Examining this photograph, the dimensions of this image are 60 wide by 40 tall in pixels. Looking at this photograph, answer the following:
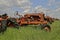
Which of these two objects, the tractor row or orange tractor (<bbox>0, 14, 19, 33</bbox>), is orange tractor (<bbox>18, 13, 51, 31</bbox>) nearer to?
the tractor row

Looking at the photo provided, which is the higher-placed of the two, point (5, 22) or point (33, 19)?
point (5, 22)

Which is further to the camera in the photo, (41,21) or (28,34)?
(41,21)

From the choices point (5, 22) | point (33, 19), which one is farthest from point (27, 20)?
point (5, 22)

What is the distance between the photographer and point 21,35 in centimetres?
1392

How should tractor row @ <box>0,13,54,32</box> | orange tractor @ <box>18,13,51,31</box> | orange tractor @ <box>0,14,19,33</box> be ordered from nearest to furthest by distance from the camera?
orange tractor @ <box>0,14,19,33</box> → tractor row @ <box>0,13,54,32</box> → orange tractor @ <box>18,13,51,31</box>

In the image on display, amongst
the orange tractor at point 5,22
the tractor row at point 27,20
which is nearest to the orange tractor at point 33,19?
the tractor row at point 27,20

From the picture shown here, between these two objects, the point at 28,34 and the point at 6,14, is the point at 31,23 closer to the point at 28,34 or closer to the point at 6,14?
the point at 6,14

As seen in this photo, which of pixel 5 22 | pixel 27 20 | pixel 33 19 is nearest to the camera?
pixel 5 22

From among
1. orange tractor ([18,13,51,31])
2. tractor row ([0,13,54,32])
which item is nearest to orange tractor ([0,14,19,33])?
tractor row ([0,13,54,32])

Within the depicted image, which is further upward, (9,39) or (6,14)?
(6,14)

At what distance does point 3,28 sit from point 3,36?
4.56ft

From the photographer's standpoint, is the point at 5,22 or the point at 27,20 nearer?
the point at 5,22

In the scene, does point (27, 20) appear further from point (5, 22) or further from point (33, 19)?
point (5, 22)

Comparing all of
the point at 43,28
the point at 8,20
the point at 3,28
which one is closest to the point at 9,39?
the point at 3,28
